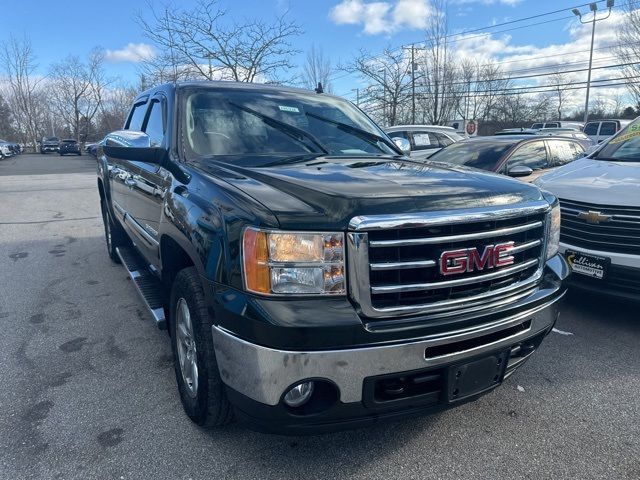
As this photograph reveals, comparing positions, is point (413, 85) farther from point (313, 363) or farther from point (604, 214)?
point (313, 363)

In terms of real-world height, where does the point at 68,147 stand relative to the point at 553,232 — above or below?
above

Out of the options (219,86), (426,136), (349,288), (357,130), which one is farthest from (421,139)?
(349,288)

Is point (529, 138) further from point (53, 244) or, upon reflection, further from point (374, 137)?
point (53, 244)

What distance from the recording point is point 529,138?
7.51 metres

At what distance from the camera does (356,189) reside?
214 cm

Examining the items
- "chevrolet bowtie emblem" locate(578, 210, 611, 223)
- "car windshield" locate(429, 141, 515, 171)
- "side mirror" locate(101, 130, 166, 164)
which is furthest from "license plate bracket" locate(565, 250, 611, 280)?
"side mirror" locate(101, 130, 166, 164)

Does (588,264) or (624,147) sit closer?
(588,264)

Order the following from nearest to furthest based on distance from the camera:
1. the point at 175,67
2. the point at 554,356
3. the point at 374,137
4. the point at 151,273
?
the point at 554,356 → the point at 374,137 → the point at 151,273 → the point at 175,67

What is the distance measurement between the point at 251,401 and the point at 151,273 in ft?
8.07

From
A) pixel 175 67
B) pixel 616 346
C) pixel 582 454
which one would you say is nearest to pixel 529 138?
pixel 616 346

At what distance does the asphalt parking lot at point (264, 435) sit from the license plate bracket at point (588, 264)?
1.57 feet

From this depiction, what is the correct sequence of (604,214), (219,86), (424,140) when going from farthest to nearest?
(424,140)
(604,214)
(219,86)

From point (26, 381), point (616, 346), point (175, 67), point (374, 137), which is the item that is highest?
point (175, 67)

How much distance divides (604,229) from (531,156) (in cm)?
384
